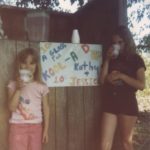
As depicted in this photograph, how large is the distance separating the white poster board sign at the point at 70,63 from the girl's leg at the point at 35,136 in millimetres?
513

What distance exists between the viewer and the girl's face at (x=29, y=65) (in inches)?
136

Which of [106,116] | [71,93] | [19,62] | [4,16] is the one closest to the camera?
[19,62]

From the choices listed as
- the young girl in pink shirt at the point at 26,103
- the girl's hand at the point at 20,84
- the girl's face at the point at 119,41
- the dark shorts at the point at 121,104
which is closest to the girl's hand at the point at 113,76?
the dark shorts at the point at 121,104

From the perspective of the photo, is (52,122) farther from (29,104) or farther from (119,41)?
(119,41)

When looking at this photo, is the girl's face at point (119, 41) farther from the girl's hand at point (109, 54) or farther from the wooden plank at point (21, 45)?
the wooden plank at point (21, 45)

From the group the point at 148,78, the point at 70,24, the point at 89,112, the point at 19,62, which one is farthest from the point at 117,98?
the point at 148,78

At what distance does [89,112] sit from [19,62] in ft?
3.63

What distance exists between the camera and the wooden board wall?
11.9 ft

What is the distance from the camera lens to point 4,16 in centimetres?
623

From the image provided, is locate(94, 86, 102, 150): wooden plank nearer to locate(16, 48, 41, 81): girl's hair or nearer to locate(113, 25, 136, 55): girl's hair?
locate(113, 25, 136, 55): girl's hair

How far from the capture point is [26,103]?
3488mm

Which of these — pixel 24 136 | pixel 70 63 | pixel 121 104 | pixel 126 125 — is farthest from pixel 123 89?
pixel 24 136

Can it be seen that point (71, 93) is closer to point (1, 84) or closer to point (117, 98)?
point (117, 98)

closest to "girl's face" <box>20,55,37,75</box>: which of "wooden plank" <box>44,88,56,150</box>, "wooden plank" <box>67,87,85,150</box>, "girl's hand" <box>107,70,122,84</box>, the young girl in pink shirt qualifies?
the young girl in pink shirt
